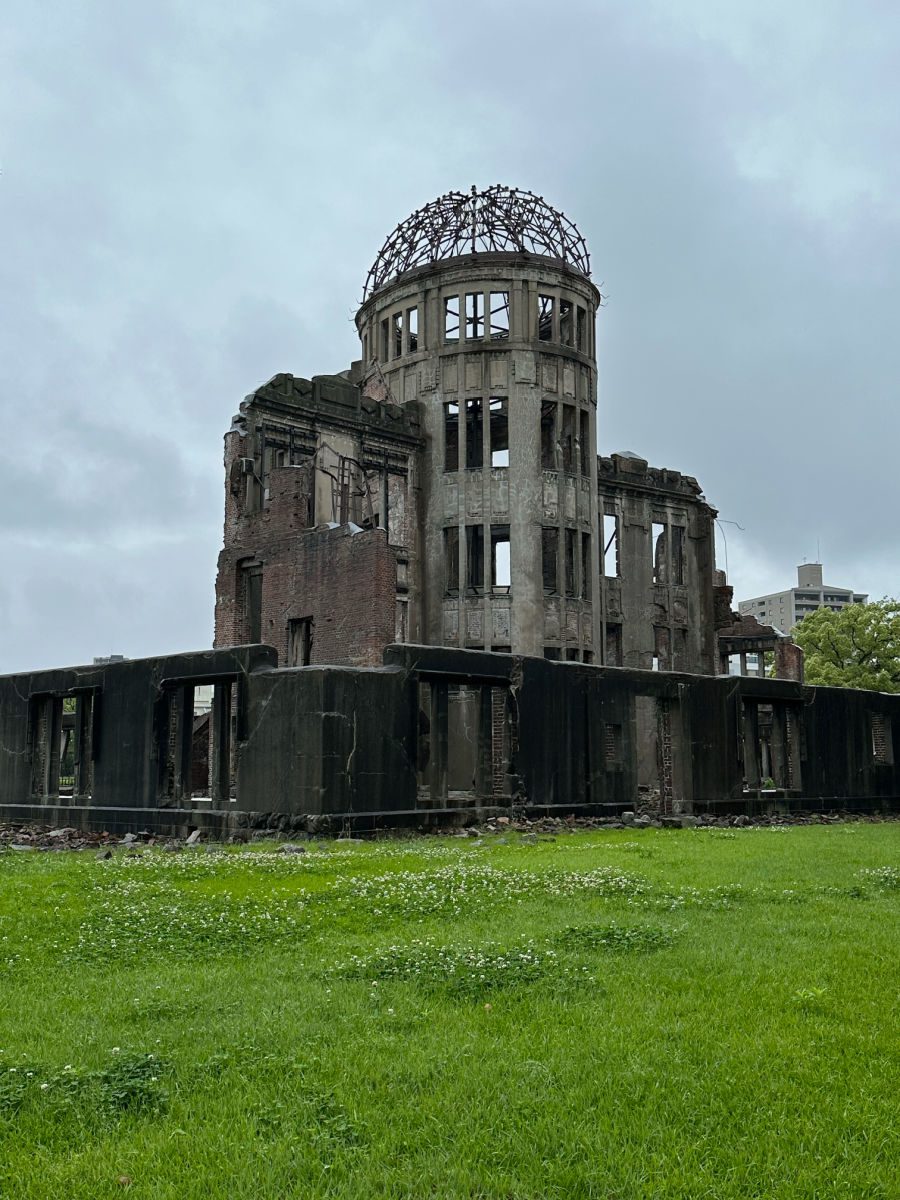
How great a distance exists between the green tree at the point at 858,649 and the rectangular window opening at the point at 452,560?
24.6m

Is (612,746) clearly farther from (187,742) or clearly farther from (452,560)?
(452,560)

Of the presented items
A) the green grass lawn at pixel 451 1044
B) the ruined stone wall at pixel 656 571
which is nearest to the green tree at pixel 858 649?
the ruined stone wall at pixel 656 571

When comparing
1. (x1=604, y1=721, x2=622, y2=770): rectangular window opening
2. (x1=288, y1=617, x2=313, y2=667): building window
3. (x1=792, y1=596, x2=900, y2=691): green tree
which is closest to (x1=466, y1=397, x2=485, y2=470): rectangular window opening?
(x1=288, y1=617, x2=313, y2=667): building window

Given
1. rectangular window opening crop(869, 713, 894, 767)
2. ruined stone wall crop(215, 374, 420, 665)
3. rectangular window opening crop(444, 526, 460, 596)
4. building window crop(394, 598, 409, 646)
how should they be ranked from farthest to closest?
rectangular window opening crop(444, 526, 460, 596) < building window crop(394, 598, 409, 646) < rectangular window opening crop(869, 713, 894, 767) < ruined stone wall crop(215, 374, 420, 665)

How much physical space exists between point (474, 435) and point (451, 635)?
284 inches

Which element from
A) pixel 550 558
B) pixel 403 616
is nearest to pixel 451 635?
pixel 403 616

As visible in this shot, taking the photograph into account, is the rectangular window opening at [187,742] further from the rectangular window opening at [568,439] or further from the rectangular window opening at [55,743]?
the rectangular window opening at [568,439]

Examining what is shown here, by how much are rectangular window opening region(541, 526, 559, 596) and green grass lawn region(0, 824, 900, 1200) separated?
87.6 feet

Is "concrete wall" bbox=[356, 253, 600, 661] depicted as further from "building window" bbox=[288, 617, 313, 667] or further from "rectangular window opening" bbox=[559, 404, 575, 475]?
"building window" bbox=[288, 617, 313, 667]

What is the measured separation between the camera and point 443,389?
37.7 metres

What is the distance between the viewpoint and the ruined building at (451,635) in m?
20.5

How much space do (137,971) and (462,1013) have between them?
2.43 meters

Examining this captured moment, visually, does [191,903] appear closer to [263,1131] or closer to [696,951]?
[696,951]

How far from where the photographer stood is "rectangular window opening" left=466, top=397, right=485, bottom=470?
3794 cm
